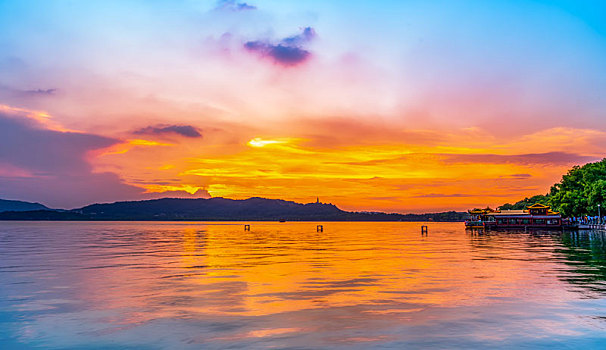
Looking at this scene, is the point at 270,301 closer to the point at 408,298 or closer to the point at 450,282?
the point at 408,298

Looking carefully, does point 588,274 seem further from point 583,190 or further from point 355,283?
point 583,190

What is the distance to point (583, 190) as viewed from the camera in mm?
136500

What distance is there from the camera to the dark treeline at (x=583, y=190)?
120625 millimetres

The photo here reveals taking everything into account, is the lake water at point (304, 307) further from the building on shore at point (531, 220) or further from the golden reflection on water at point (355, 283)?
the building on shore at point (531, 220)

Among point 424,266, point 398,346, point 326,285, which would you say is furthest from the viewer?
point 424,266

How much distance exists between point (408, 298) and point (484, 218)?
157678mm

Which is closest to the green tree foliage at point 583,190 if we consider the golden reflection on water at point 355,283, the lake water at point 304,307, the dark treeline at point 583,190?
the dark treeline at point 583,190

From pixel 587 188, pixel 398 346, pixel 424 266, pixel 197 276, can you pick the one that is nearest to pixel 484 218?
pixel 587 188

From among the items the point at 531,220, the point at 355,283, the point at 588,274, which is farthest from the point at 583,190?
the point at 355,283

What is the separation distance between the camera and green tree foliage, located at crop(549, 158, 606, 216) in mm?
120562

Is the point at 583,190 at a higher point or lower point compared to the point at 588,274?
higher

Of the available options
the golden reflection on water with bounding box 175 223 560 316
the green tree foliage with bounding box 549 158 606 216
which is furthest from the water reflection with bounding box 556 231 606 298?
the green tree foliage with bounding box 549 158 606 216

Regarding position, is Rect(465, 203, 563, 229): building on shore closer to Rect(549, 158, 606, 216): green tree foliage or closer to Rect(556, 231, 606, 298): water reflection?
Rect(549, 158, 606, 216): green tree foliage

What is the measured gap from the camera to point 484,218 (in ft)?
564
